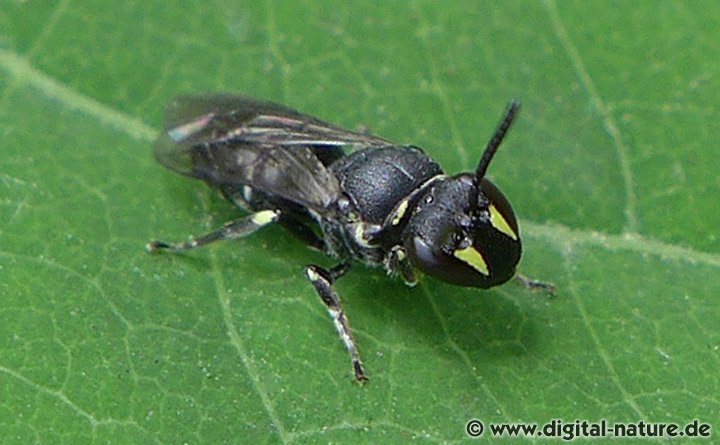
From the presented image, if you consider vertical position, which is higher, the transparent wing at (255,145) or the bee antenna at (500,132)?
the bee antenna at (500,132)

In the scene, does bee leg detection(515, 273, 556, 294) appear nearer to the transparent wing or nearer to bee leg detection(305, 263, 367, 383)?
bee leg detection(305, 263, 367, 383)

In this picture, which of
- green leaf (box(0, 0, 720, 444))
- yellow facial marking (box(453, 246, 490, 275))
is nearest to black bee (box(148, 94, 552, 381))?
yellow facial marking (box(453, 246, 490, 275))

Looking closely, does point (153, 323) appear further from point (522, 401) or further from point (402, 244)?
point (522, 401)

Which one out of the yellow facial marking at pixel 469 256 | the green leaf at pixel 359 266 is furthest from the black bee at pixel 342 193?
the green leaf at pixel 359 266

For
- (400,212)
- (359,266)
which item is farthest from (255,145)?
(400,212)

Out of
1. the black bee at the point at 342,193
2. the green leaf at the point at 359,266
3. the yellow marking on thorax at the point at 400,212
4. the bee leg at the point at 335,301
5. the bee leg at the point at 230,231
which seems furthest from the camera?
the bee leg at the point at 230,231

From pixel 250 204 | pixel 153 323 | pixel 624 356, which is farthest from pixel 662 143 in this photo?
pixel 153 323

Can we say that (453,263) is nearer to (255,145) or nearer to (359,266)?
(359,266)

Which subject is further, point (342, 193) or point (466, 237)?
point (342, 193)

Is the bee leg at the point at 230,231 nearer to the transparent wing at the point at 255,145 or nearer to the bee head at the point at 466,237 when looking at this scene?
the transparent wing at the point at 255,145
